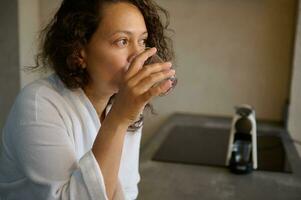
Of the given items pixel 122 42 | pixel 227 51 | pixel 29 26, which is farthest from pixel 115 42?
pixel 29 26

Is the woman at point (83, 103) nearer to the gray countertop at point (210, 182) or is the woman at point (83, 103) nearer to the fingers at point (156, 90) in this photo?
the fingers at point (156, 90)

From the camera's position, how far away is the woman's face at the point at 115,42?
777 mm

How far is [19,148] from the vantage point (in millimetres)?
726

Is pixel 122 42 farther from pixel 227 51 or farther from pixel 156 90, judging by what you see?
pixel 227 51

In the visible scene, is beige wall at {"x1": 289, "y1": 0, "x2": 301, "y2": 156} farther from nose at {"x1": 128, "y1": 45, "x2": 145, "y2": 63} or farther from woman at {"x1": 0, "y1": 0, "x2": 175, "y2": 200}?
nose at {"x1": 128, "y1": 45, "x2": 145, "y2": 63}

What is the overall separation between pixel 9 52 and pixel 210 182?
129 cm

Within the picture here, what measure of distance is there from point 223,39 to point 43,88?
1.31m

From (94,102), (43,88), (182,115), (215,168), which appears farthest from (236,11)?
(43,88)

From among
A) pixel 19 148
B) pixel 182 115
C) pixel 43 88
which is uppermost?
pixel 43 88

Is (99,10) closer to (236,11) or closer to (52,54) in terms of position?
(52,54)

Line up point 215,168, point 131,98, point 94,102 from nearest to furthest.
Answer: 1. point 131,98
2. point 94,102
3. point 215,168

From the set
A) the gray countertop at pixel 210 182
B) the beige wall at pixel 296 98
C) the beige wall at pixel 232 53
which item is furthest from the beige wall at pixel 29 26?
the beige wall at pixel 296 98

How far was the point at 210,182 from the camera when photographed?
4.00 ft

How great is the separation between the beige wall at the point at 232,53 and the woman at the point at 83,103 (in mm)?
999
